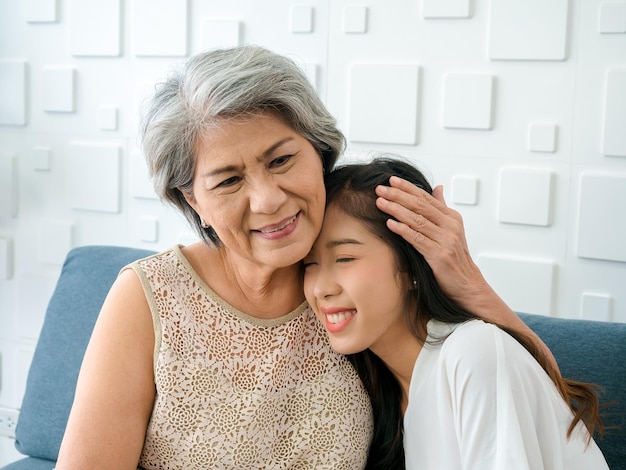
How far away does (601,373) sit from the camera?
1980mm

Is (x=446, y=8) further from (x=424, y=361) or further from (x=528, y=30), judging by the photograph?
(x=424, y=361)

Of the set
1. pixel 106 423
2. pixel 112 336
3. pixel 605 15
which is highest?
pixel 605 15

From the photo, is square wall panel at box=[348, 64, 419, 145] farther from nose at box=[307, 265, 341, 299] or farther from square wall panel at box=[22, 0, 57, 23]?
square wall panel at box=[22, 0, 57, 23]

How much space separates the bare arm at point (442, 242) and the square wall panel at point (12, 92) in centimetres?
231

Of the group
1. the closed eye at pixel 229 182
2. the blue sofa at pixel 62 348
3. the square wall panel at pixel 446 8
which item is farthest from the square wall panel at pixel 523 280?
the closed eye at pixel 229 182

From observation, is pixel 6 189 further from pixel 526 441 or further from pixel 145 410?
pixel 526 441

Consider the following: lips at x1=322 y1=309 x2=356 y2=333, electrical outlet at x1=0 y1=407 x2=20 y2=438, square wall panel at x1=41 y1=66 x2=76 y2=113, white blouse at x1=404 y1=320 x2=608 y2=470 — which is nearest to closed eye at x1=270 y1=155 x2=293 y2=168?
lips at x1=322 y1=309 x2=356 y2=333

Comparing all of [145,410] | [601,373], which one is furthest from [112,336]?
[601,373]

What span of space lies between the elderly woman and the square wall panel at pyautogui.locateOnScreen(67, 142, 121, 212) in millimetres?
1491

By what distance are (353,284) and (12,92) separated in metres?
2.41

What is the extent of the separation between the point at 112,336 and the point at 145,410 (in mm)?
180

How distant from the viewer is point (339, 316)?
1777 mm

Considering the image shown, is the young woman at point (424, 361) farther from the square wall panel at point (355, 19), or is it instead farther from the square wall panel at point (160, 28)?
the square wall panel at point (160, 28)

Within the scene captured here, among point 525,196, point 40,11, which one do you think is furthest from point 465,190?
point 40,11
